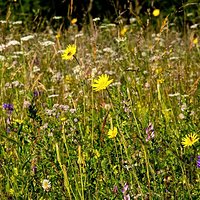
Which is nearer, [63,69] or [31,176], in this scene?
[31,176]

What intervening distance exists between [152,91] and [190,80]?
30 cm

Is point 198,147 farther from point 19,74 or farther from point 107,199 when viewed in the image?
point 19,74

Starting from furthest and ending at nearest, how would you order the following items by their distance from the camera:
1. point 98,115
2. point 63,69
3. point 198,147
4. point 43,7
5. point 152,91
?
point 43,7
point 63,69
point 152,91
point 98,115
point 198,147

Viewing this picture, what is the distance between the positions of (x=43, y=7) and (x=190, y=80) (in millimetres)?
5514

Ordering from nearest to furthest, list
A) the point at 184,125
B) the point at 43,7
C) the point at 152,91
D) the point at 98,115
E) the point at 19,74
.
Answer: the point at 184,125 < the point at 98,115 < the point at 152,91 < the point at 19,74 < the point at 43,7

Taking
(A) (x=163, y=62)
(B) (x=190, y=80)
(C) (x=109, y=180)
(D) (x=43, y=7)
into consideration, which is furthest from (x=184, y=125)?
(D) (x=43, y=7)

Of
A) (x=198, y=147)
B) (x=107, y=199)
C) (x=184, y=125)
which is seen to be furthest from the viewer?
(x=184, y=125)

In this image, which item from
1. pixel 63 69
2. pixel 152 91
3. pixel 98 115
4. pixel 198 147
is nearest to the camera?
pixel 198 147

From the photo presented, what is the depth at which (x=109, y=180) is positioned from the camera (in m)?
2.10

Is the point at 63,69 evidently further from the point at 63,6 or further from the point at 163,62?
the point at 63,6

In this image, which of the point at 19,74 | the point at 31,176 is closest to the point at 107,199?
the point at 31,176

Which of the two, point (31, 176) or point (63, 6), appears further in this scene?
point (63, 6)

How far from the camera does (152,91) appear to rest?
327 centimetres

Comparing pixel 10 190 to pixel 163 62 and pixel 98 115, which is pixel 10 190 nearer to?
pixel 98 115
